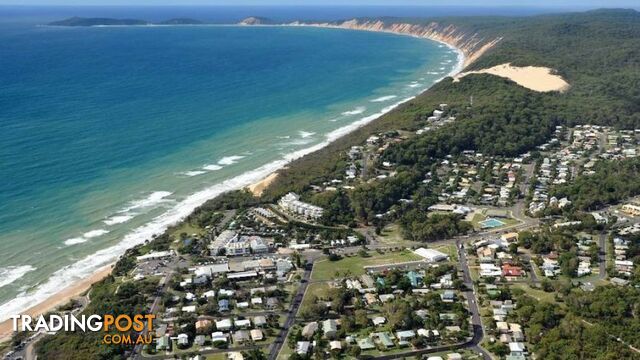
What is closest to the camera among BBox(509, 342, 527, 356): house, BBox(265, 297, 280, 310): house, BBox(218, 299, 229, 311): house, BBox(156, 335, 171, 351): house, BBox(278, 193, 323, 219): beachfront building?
BBox(509, 342, 527, 356): house

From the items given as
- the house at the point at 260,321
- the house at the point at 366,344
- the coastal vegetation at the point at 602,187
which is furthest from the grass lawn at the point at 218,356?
the coastal vegetation at the point at 602,187

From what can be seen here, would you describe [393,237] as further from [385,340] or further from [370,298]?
[385,340]

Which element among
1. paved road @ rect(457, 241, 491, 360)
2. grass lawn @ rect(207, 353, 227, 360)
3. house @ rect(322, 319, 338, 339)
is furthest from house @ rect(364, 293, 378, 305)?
grass lawn @ rect(207, 353, 227, 360)

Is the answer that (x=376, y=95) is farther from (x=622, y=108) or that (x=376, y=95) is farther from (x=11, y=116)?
(x=11, y=116)

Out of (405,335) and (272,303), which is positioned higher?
(272,303)

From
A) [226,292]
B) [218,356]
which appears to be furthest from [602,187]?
[218,356]

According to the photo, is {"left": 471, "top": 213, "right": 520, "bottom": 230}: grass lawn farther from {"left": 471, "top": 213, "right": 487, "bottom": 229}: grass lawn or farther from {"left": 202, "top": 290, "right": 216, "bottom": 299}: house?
{"left": 202, "top": 290, "right": 216, "bottom": 299}: house
